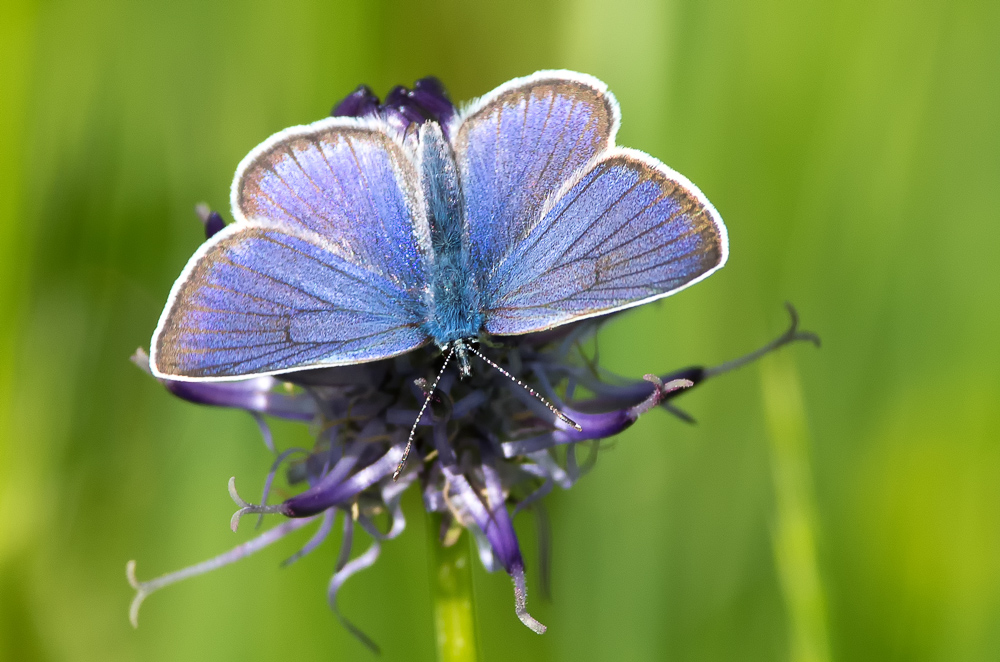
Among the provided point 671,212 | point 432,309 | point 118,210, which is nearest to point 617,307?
point 671,212

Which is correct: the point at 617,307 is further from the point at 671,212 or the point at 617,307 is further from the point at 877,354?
the point at 877,354

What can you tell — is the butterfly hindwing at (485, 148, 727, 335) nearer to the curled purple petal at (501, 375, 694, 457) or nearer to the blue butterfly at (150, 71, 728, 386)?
the blue butterfly at (150, 71, 728, 386)

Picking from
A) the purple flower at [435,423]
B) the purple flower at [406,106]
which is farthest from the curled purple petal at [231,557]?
the purple flower at [406,106]

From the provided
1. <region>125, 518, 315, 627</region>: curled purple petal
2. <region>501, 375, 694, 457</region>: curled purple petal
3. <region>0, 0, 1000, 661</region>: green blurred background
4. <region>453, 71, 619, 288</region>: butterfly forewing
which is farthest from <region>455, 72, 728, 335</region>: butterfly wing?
<region>125, 518, 315, 627</region>: curled purple petal

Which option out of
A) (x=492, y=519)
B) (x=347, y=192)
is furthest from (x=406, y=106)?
(x=492, y=519)

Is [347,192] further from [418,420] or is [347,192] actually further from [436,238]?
[418,420]
